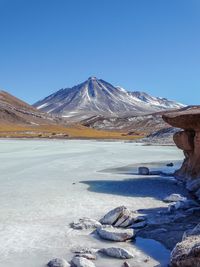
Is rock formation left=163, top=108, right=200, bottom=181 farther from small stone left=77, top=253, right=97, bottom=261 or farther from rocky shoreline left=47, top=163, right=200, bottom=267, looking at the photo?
small stone left=77, top=253, right=97, bottom=261

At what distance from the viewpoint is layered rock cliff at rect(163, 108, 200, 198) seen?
2133 centimetres

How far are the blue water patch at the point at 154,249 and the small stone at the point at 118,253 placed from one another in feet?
1.67

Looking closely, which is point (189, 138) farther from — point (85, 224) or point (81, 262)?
point (81, 262)

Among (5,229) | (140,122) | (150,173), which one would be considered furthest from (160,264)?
(140,122)

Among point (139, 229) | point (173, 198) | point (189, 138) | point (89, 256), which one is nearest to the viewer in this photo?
point (89, 256)

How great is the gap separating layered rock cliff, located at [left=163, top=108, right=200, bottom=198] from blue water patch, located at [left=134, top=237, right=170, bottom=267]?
10.2 meters

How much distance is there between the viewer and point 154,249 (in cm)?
988

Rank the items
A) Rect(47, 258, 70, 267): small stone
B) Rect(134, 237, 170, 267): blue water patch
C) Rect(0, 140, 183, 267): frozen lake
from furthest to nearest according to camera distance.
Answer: Rect(0, 140, 183, 267): frozen lake, Rect(134, 237, 170, 267): blue water patch, Rect(47, 258, 70, 267): small stone

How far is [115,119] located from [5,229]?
15573 cm

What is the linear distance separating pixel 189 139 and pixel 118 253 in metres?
14.7

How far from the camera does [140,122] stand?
516ft

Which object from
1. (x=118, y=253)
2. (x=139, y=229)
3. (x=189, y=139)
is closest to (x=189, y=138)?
(x=189, y=139)

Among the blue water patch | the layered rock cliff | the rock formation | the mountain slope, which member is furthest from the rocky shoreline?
the mountain slope

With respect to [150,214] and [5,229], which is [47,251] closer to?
[5,229]
